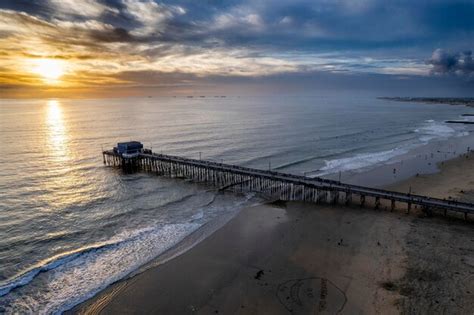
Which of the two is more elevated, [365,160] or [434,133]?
[434,133]

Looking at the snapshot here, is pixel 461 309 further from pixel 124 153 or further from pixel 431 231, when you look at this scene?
pixel 124 153

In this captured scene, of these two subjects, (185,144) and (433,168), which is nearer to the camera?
(433,168)

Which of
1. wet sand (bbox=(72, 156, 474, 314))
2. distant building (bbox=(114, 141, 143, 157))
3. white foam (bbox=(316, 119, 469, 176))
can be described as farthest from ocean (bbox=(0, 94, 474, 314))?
distant building (bbox=(114, 141, 143, 157))

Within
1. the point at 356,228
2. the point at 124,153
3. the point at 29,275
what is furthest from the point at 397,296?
the point at 124,153

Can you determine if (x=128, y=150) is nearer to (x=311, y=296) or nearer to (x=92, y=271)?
(x=92, y=271)

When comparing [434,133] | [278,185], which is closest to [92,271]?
[278,185]

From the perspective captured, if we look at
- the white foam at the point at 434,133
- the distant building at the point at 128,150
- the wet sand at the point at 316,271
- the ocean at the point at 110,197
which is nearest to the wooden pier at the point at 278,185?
the distant building at the point at 128,150
